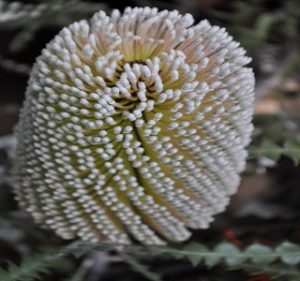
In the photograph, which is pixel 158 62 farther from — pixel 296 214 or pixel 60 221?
pixel 296 214

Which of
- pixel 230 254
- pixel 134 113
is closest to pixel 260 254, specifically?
pixel 230 254

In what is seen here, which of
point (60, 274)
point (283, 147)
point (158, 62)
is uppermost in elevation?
point (158, 62)

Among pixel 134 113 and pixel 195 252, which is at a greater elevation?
pixel 134 113

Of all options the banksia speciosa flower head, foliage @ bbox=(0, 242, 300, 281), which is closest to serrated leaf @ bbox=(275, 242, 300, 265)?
foliage @ bbox=(0, 242, 300, 281)

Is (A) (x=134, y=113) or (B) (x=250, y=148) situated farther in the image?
(B) (x=250, y=148)

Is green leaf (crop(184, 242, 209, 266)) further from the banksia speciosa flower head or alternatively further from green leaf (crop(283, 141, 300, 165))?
green leaf (crop(283, 141, 300, 165))

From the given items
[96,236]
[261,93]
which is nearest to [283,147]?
[96,236]

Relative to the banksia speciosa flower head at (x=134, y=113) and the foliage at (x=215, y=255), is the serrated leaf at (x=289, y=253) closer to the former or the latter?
the foliage at (x=215, y=255)

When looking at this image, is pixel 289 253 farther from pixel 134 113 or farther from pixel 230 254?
pixel 134 113
